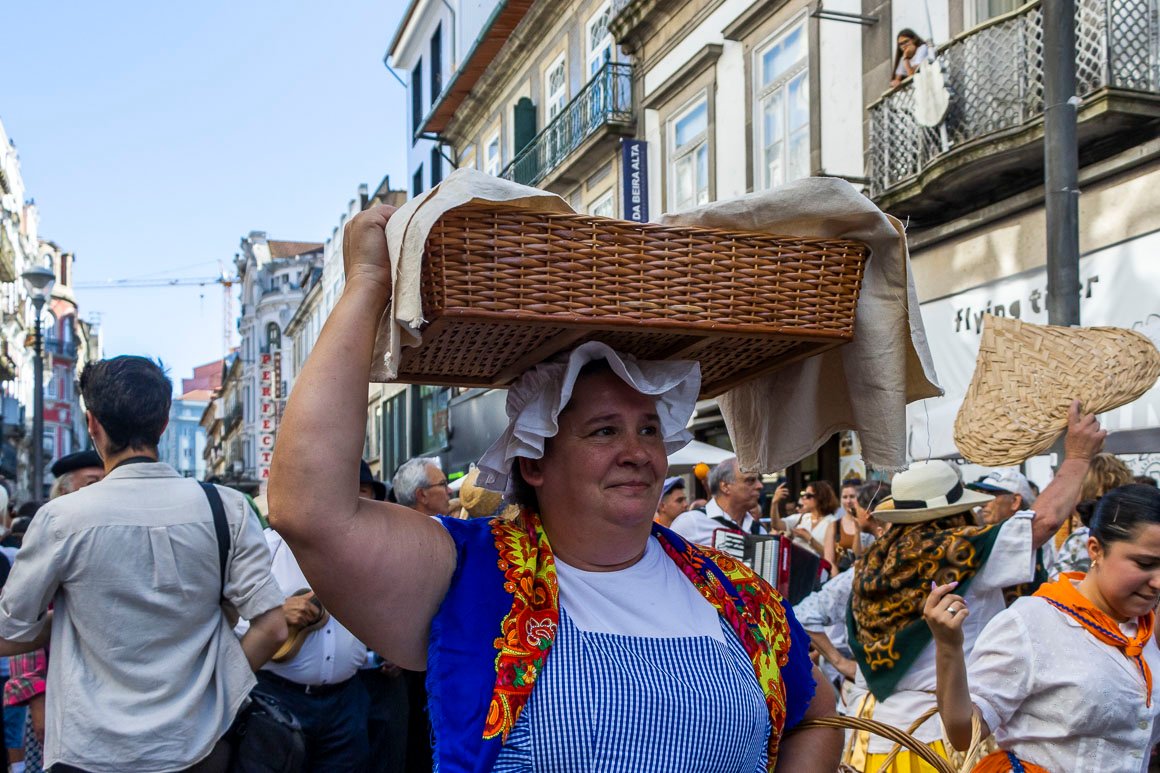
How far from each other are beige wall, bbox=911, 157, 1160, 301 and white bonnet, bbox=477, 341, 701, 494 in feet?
28.2

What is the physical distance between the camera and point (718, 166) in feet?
56.9

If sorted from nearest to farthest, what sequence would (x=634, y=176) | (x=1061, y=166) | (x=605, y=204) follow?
1. (x=1061, y=166)
2. (x=634, y=176)
3. (x=605, y=204)

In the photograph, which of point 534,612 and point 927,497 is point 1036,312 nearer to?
point 927,497

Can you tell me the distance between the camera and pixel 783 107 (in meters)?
15.5

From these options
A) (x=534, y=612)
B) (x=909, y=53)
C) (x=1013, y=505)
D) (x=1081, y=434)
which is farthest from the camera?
(x=909, y=53)

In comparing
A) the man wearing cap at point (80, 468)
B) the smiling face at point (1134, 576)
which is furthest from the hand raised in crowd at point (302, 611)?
the smiling face at point (1134, 576)

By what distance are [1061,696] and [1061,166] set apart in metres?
3.67

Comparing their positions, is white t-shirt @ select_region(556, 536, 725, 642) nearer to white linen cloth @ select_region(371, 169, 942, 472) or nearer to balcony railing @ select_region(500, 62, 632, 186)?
white linen cloth @ select_region(371, 169, 942, 472)

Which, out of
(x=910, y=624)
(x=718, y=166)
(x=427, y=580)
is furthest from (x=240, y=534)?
(x=718, y=166)

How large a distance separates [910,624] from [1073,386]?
3.46 ft

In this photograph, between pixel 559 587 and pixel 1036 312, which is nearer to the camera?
pixel 559 587

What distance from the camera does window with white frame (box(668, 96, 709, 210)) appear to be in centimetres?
1789

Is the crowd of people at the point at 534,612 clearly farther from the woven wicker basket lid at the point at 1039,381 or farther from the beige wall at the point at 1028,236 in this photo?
the beige wall at the point at 1028,236

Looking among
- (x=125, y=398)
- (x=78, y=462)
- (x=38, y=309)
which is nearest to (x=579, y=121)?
(x=38, y=309)
